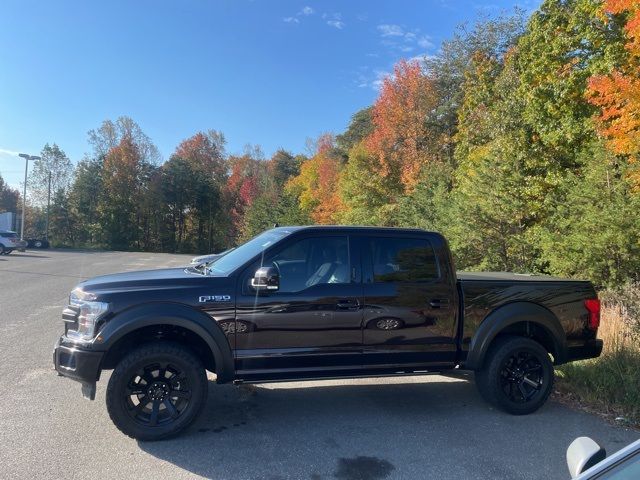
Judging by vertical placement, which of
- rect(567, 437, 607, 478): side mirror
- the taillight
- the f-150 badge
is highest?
the f-150 badge

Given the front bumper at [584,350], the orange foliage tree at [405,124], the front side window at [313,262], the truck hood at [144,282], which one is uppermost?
the orange foliage tree at [405,124]

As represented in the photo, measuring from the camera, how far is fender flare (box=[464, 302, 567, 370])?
205 inches

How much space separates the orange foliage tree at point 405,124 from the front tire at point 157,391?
90.0 ft

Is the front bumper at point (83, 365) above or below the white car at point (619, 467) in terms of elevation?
below

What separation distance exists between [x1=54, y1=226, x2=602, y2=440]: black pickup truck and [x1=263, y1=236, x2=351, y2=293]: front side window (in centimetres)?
1

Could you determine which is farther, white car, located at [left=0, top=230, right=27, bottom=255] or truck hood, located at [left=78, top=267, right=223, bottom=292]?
white car, located at [left=0, top=230, right=27, bottom=255]

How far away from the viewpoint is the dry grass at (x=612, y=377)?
17.6 ft

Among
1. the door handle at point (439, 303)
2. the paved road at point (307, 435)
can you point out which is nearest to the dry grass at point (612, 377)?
the paved road at point (307, 435)

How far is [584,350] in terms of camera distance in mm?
5539

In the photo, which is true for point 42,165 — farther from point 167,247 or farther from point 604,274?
point 604,274

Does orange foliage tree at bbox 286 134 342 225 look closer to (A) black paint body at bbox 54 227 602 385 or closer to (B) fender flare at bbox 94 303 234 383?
(A) black paint body at bbox 54 227 602 385

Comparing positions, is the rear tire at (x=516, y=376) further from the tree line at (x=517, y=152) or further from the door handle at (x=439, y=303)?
the tree line at (x=517, y=152)

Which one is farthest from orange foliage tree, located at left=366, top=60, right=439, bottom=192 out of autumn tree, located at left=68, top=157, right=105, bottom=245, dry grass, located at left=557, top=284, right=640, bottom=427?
autumn tree, located at left=68, top=157, right=105, bottom=245

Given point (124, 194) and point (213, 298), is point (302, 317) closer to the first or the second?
point (213, 298)
